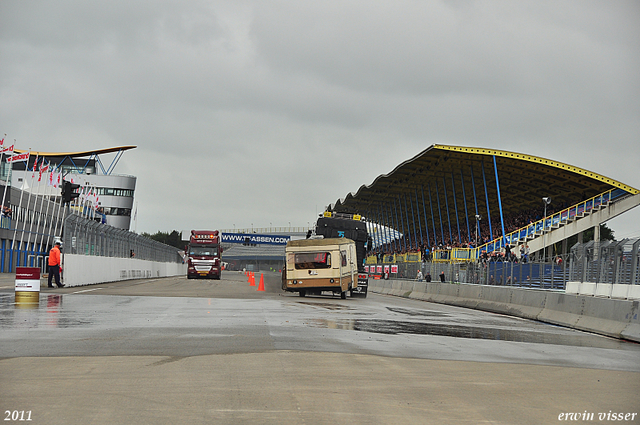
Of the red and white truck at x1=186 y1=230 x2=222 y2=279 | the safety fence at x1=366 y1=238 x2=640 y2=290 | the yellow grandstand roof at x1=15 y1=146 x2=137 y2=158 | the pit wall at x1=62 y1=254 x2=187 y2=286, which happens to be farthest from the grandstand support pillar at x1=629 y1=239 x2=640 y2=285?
the yellow grandstand roof at x1=15 y1=146 x2=137 y2=158

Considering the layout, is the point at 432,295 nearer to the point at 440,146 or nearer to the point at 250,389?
the point at 440,146

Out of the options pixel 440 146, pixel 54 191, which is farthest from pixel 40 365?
pixel 54 191

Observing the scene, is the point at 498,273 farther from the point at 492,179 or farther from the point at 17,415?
the point at 492,179

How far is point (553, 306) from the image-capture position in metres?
20.4

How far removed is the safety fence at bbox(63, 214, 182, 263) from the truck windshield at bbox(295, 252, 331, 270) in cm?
1015

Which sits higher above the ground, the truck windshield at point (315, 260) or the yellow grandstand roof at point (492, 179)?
the yellow grandstand roof at point (492, 179)

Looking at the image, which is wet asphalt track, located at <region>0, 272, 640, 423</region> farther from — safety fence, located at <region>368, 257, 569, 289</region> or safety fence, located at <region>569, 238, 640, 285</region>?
safety fence, located at <region>368, 257, 569, 289</region>

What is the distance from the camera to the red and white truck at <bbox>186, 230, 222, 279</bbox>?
56.2 m

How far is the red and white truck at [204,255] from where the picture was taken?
56.2 meters

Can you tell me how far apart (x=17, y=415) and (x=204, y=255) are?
5098 centimetres

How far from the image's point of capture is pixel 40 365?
841 cm

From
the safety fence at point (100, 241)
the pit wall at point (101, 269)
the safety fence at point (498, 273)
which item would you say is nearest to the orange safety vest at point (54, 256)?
the safety fence at point (100, 241)

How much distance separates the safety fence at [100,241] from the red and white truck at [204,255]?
383 cm

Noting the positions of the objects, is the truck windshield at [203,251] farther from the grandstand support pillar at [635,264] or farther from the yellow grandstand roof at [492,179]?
the grandstand support pillar at [635,264]
